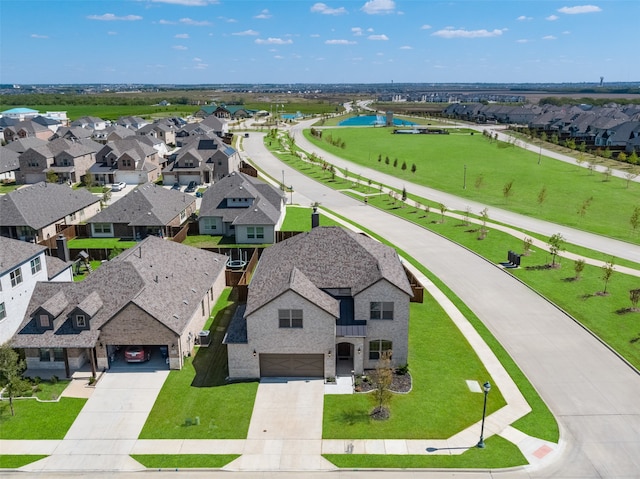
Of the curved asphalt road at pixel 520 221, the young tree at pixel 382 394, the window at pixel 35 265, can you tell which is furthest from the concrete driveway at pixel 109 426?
the curved asphalt road at pixel 520 221

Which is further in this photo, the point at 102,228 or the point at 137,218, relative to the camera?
the point at 102,228

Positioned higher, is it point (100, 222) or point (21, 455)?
point (100, 222)

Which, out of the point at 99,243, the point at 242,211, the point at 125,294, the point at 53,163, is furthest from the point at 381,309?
the point at 53,163

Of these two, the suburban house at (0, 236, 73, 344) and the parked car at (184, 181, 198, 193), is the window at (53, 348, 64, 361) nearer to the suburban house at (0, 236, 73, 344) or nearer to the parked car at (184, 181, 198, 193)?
the suburban house at (0, 236, 73, 344)

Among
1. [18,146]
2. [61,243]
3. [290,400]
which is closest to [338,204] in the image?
[61,243]

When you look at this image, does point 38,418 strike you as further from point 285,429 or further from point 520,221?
point 520,221

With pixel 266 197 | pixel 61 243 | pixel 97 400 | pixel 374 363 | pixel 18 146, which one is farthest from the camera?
pixel 18 146

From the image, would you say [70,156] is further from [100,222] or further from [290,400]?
[290,400]

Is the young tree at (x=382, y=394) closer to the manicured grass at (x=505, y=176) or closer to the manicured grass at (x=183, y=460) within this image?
the manicured grass at (x=183, y=460)

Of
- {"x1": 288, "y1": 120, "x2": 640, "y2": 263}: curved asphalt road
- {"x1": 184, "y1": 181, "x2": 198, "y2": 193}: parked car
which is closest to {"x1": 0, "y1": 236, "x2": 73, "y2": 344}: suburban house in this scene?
{"x1": 184, "y1": 181, "x2": 198, "y2": 193}: parked car
